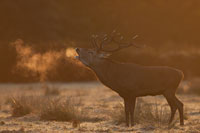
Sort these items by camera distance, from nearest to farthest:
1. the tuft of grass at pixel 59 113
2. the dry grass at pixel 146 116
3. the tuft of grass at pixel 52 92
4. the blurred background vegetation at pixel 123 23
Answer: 1. the dry grass at pixel 146 116
2. the tuft of grass at pixel 59 113
3. the tuft of grass at pixel 52 92
4. the blurred background vegetation at pixel 123 23

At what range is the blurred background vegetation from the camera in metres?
38.0

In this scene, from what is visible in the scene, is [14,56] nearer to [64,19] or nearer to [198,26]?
[64,19]

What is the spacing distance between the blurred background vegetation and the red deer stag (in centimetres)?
2283

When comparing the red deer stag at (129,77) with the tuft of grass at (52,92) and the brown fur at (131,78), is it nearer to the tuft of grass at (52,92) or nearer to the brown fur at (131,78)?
the brown fur at (131,78)

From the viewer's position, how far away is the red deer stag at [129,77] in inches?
406

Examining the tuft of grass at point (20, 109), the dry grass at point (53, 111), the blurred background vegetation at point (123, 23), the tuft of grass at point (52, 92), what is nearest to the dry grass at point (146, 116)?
the dry grass at point (53, 111)

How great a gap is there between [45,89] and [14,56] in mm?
8744

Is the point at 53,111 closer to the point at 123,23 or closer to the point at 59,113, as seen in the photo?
the point at 59,113

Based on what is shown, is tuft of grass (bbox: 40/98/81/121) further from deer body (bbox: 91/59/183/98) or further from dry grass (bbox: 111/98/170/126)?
deer body (bbox: 91/59/183/98)

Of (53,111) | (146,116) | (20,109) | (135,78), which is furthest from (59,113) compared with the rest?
(135,78)

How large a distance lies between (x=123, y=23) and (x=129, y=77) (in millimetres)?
48933

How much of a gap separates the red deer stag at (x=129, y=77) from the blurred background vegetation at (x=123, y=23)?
74.9 feet

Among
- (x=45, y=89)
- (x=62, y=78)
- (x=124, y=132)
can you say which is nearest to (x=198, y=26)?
(x=62, y=78)

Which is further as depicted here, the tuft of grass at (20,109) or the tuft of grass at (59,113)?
the tuft of grass at (20,109)
